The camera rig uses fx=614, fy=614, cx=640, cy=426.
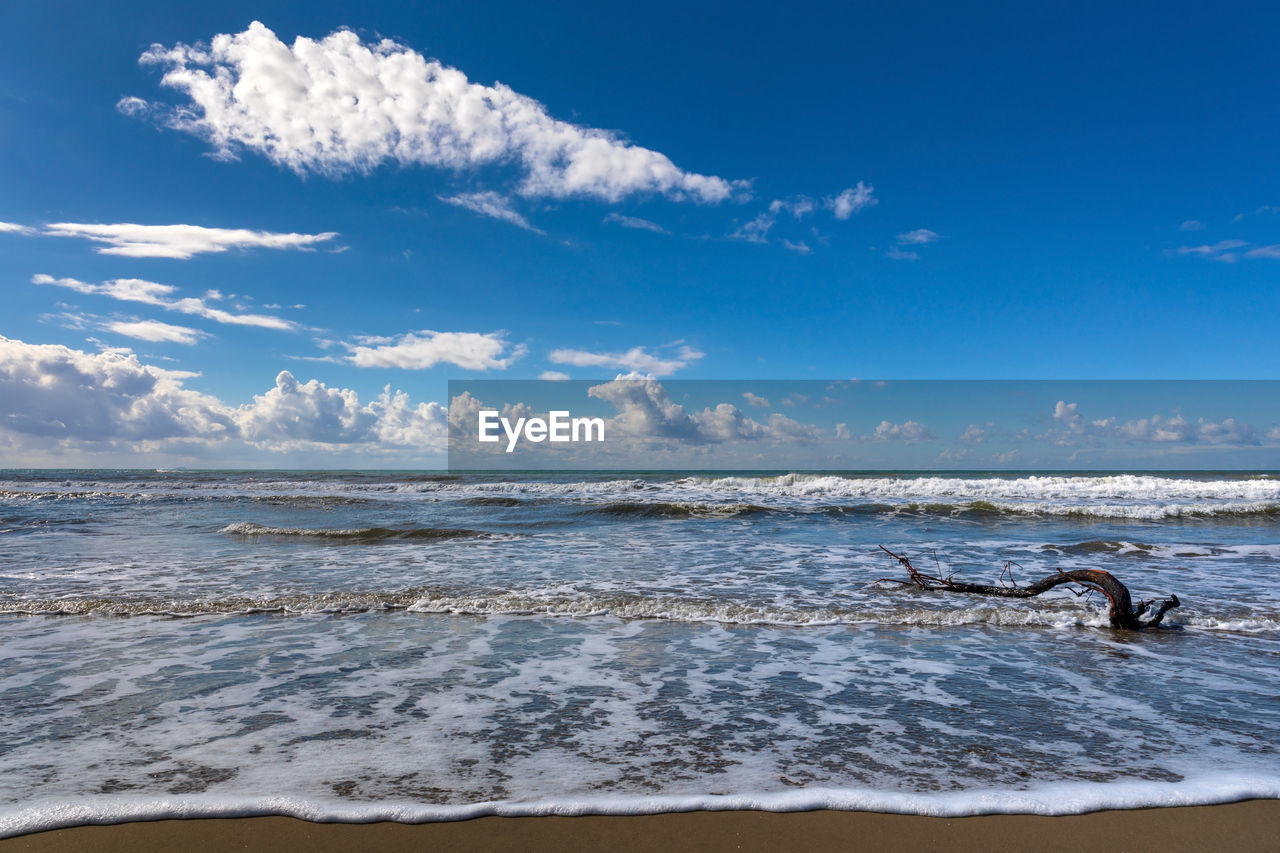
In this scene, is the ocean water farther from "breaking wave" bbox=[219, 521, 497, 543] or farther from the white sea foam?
"breaking wave" bbox=[219, 521, 497, 543]

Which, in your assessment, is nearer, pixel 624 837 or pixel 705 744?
pixel 624 837

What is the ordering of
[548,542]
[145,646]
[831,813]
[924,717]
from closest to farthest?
[831,813]
[924,717]
[145,646]
[548,542]

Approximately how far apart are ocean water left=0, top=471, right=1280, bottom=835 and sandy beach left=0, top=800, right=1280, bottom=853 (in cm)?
11

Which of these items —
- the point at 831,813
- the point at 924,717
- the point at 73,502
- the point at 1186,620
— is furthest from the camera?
the point at 73,502

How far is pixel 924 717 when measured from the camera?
4.60 metres

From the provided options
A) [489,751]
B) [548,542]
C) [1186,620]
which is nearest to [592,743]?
[489,751]

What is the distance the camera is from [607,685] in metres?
5.30

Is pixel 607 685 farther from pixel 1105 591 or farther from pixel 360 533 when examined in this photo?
pixel 360 533

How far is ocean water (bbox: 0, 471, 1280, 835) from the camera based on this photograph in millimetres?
3527

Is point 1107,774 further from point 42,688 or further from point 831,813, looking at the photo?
point 42,688

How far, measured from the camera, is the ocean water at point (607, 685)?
11.6ft

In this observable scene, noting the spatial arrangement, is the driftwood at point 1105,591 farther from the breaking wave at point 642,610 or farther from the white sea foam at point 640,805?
the white sea foam at point 640,805

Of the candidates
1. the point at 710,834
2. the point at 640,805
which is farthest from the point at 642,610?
the point at 710,834

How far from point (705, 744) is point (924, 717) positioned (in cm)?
176
